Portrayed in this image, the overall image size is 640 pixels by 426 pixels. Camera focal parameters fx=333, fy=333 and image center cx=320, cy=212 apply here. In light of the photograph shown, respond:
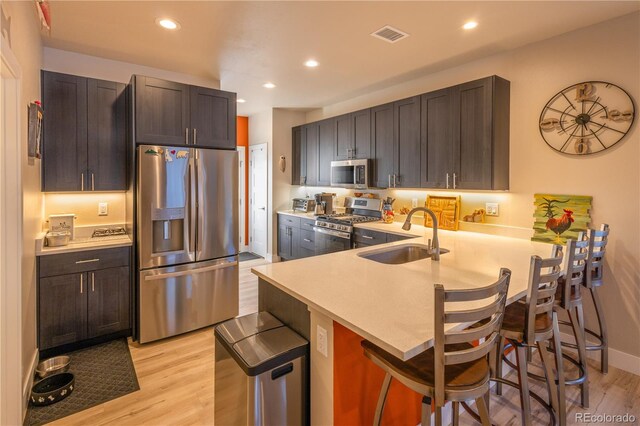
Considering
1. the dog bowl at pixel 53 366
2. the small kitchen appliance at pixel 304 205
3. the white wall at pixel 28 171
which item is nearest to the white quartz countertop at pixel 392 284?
the white wall at pixel 28 171

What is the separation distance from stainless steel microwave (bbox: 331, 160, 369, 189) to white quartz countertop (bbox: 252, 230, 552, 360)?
1.81m

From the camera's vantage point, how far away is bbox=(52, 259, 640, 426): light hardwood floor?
6.75 ft

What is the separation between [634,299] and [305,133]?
4519 mm

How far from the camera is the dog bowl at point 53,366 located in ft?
8.09

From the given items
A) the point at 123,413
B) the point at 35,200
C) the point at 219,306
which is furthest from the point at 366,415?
the point at 35,200

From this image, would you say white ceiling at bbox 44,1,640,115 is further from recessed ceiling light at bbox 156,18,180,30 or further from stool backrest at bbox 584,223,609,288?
stool backrest at bbox 584,223,609,288

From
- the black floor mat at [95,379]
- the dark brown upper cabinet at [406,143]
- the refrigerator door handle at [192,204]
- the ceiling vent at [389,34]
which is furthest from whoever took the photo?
the dark brown upper cabinet at [406,143]

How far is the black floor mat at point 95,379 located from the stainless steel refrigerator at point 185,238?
27 centimetres

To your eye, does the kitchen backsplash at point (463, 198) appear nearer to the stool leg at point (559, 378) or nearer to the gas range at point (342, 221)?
the gas range at point (342, 221)

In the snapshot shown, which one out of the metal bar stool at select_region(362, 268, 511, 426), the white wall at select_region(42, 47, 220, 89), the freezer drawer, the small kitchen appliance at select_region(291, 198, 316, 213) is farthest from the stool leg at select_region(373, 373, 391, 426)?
the small kitchen appliance at select_region(291, 198, 316, 213)

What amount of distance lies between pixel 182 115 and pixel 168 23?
2.54 feet

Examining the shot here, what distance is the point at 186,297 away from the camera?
3148 millimetres

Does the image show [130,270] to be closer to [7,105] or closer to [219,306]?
[219,306]

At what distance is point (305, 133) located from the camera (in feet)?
18.4
